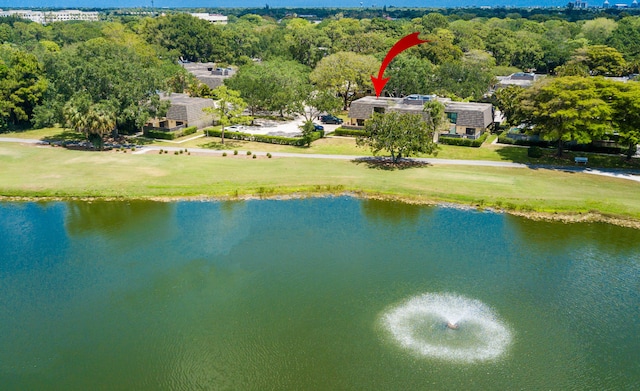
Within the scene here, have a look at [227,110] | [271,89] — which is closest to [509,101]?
[271,89]

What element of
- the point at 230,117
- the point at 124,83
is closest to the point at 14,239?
the point at 124,83

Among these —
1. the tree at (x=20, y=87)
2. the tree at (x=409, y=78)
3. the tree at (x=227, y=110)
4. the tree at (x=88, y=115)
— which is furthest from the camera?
the tree at (x=409, y=78)

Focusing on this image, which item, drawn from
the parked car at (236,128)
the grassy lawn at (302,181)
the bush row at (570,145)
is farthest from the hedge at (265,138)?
the bush row at (570,145)

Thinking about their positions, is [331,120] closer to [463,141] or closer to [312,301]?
[463,141]

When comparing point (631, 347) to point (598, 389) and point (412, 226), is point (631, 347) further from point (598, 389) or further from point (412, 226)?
point (412, 226)

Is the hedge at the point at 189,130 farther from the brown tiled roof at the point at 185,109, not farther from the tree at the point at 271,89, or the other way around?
the tree at the point at 271,89

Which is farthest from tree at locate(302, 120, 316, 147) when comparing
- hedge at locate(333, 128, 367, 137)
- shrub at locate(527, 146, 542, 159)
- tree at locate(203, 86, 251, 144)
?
shrub at locate(527, 146, 542, 159)

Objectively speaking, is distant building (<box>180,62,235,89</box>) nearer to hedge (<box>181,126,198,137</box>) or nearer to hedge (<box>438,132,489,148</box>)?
hedge (<box>181,126,198,137</box>)
